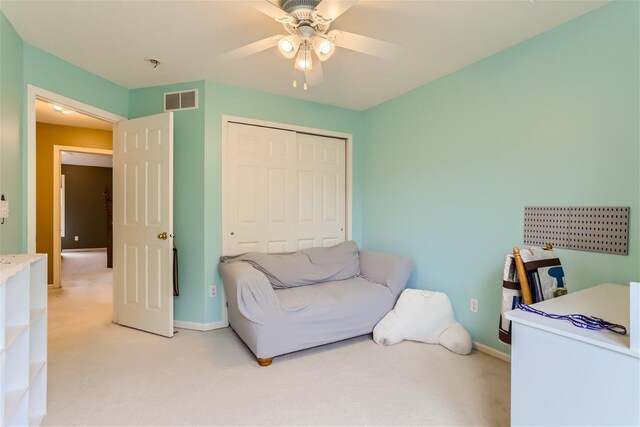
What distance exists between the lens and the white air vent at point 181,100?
9.78ft

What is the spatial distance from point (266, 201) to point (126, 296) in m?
1.65

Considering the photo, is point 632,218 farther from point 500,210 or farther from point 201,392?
point 201,392

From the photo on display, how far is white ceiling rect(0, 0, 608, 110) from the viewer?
1.86 m

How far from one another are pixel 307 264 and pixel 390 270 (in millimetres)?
812

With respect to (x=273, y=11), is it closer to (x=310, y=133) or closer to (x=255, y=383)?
(x=310, y=133)

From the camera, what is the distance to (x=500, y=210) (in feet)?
7.92

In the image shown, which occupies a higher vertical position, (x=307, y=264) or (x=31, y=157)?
(x=31, y=157)

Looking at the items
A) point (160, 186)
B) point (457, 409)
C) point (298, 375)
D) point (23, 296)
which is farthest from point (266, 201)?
point (457, 409)

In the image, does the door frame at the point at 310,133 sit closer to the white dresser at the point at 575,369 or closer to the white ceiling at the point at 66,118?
the white ceiling at the point at 66,118

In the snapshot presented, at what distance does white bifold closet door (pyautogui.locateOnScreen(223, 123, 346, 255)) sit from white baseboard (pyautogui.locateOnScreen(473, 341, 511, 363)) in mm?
1804

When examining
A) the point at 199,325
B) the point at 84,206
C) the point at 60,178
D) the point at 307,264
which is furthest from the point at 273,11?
the point at 84,206

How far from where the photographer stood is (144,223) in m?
2.95

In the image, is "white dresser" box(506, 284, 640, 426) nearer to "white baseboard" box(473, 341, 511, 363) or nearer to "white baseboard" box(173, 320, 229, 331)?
"white baseboard" box(473, 341, 511, 363)

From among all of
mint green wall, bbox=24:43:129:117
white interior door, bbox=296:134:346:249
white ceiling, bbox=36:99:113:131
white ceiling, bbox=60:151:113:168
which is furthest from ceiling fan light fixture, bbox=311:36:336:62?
white ceiling, bbox=60:151:113:168
